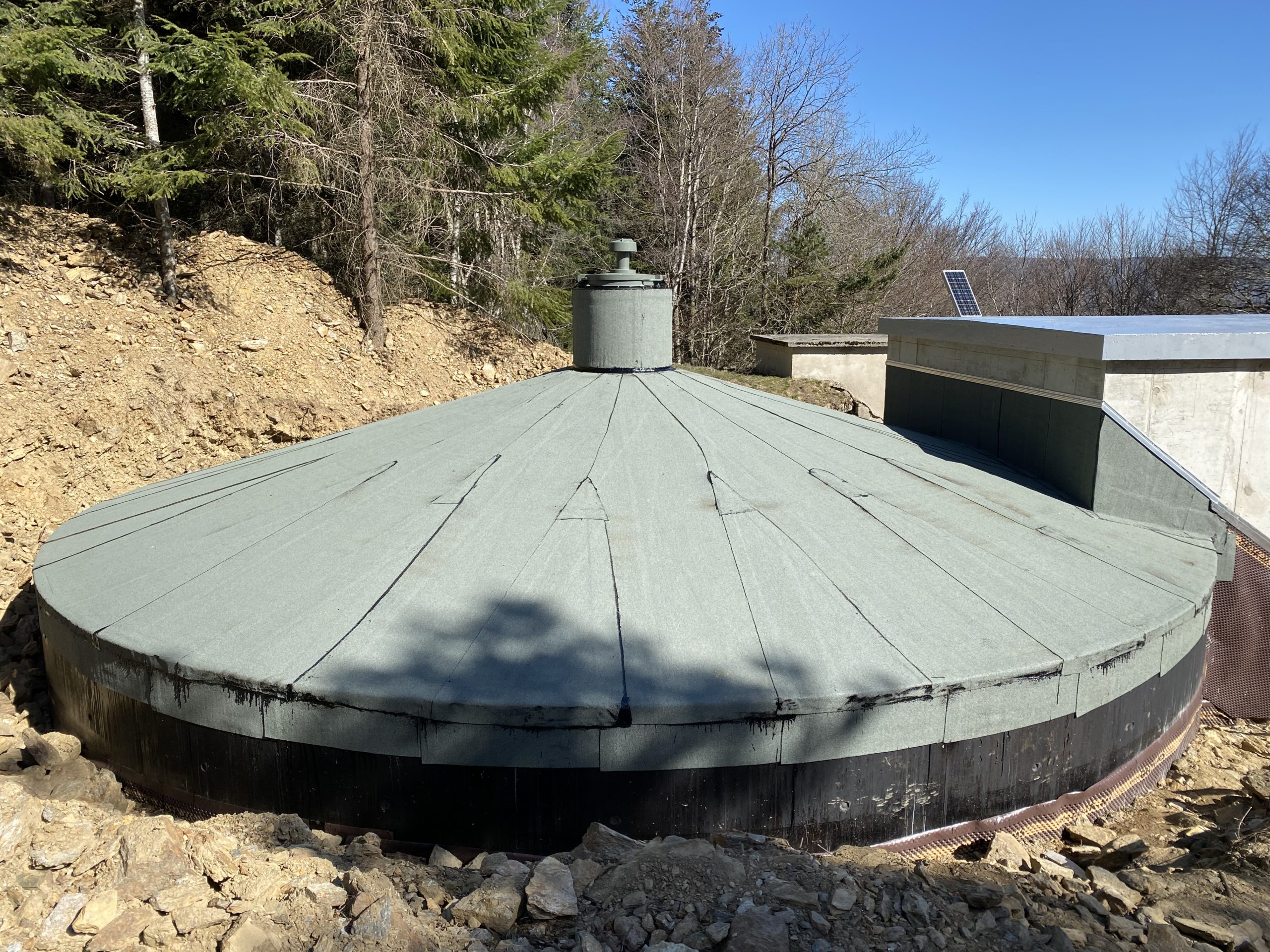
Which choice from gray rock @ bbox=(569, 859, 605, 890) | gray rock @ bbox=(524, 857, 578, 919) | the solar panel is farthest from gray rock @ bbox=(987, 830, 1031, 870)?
the solar panel

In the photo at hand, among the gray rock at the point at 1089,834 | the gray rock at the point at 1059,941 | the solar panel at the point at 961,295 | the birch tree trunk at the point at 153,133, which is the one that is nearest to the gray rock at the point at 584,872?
the gray rock at the point at 1059,941

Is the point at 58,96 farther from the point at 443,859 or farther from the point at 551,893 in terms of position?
the point at 551,893

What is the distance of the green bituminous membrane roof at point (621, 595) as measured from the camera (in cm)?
410

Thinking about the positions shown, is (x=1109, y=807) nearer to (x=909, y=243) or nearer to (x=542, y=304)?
(x=542, y=304)

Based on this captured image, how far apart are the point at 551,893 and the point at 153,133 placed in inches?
600

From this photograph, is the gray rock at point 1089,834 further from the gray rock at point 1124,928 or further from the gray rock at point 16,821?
the gray rock at point 16,821

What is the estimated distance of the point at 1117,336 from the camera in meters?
6.11

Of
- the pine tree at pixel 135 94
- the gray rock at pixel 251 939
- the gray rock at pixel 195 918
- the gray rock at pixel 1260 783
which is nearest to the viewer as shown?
the gray rock at pixel 251 939

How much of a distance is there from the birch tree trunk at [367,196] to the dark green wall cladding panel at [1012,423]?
35.7 feet

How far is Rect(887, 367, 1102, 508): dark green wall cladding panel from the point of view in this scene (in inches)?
259

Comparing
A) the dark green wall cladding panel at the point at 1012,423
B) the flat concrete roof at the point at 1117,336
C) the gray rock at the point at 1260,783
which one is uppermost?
the flat concrete roof at the point at 1117,336

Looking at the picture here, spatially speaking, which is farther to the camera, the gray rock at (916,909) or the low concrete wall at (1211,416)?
the low concrete wall at (1211,416)

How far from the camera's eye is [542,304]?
18.6 m

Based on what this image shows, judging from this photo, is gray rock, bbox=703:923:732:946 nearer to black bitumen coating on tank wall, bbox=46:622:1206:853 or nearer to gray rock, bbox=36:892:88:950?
black bitumen coating on tank wall, bbox=46:622:1206:853
